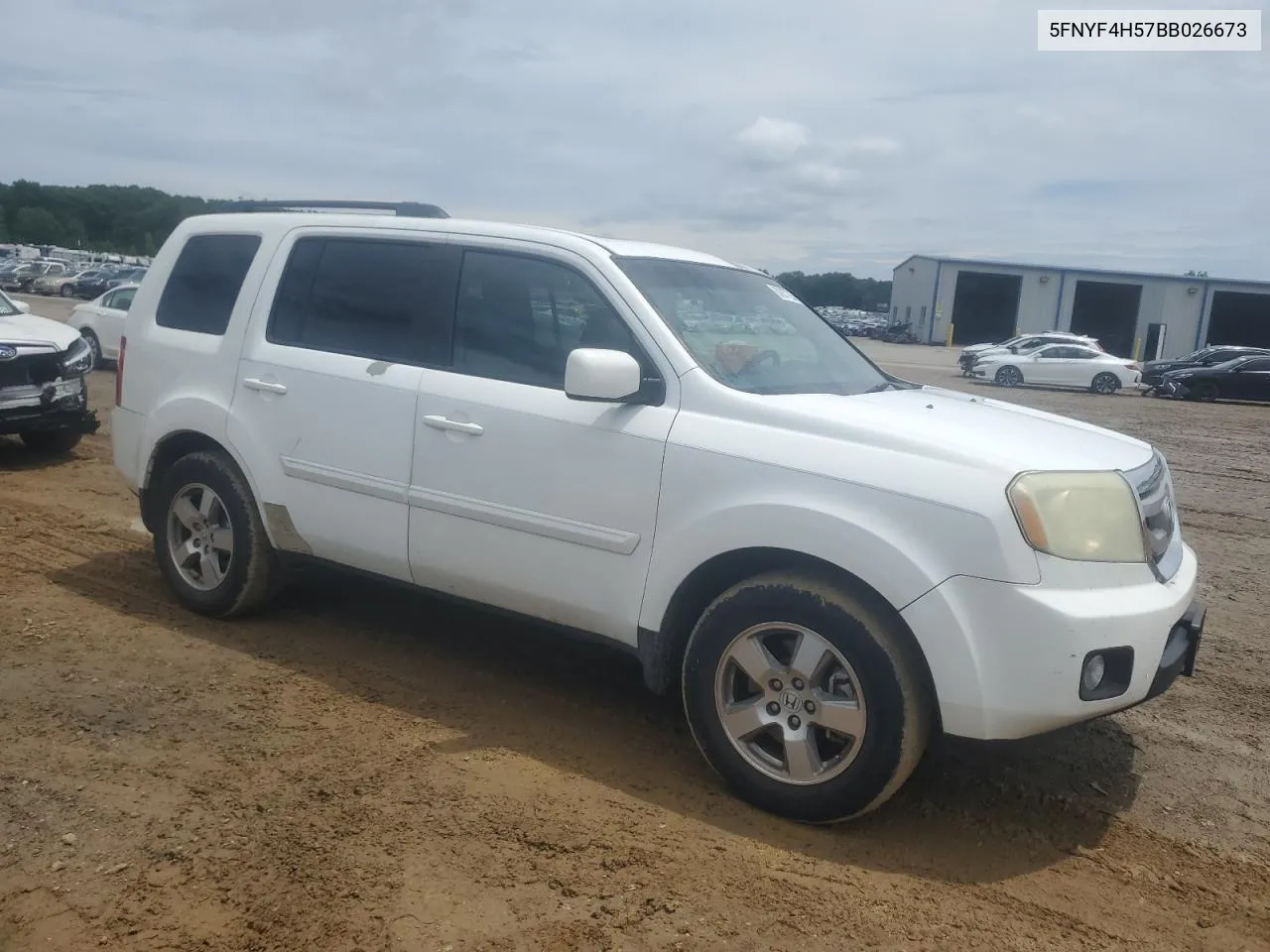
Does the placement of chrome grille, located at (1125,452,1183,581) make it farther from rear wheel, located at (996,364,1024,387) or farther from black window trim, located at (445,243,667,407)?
rear wheel, located at (996,364,1024,387)

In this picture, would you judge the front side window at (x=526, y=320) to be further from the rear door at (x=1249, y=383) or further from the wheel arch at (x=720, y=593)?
the rear door at (x=1249, y=383)

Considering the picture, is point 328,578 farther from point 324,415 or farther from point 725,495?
point 725,495

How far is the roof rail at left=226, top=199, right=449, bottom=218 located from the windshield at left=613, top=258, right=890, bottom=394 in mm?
1200

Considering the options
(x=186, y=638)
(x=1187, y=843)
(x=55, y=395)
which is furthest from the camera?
(x=55, y=395)

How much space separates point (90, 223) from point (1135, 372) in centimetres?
9657

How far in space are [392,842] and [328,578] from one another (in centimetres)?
309

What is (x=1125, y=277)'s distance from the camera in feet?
181

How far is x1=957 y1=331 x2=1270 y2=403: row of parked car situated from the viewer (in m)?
26.3

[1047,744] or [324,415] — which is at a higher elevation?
[324,415]

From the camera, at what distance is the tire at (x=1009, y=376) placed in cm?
2903

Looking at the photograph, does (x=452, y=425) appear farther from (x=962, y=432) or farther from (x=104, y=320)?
(x=104, y=320)

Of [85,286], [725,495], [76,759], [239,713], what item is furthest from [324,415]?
[85,286]

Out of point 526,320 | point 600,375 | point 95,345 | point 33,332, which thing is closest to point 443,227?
point 526,320

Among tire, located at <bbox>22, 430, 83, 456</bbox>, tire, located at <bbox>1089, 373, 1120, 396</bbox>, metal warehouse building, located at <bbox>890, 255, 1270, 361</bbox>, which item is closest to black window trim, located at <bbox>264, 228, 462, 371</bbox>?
tire, located at <bbox>22, 430, 83, 456</bbox>
